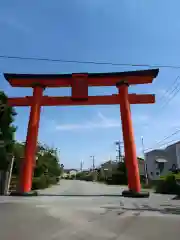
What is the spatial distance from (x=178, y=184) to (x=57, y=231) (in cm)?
2115

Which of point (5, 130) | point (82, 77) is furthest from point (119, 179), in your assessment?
point (82, 77)

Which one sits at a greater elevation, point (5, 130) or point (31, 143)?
point (5, 130)

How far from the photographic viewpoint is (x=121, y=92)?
21578 millimetres

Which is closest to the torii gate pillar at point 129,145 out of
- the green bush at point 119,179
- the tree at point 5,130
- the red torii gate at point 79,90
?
the red torii gate at point 79,90

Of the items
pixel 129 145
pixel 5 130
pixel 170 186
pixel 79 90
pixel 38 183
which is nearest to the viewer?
pixel 129 145

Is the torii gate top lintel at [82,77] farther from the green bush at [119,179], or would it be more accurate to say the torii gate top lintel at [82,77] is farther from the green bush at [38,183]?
the green bush at [119,179]

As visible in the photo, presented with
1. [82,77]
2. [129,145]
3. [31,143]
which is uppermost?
[82,77]

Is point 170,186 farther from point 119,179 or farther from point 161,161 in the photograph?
point 161,161

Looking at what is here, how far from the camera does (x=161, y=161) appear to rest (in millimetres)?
64750

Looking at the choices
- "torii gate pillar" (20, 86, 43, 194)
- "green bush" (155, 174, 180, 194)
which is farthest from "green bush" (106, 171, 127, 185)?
"torii gate pillar" (20, 86, 43, 194)

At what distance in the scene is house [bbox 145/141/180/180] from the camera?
64062 mm

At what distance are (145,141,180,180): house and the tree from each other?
4414 cm

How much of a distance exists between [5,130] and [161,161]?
154 feet

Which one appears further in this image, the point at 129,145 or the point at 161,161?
the point at 161,161
